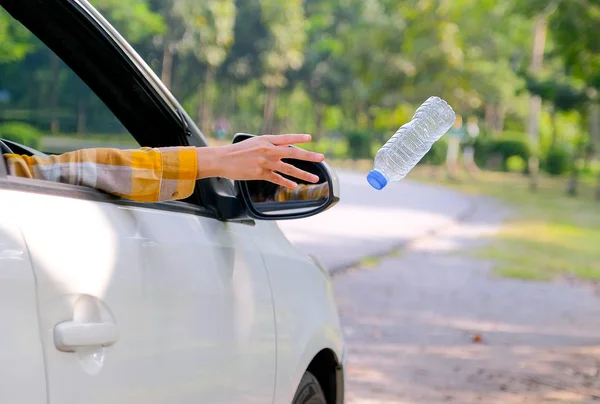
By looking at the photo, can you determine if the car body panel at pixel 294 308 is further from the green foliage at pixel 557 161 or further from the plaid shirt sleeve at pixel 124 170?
the green foliage at pixel 557 161

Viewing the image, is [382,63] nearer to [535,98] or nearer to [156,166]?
[535,98]

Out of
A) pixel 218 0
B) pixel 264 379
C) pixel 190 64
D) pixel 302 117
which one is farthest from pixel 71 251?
pixel 302 117

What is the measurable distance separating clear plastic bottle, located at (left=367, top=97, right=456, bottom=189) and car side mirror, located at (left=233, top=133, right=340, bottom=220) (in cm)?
14

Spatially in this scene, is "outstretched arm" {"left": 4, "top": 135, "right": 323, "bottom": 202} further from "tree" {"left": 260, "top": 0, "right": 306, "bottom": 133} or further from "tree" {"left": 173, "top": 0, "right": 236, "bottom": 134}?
"tree" {"left": 260, "top": 0, "right": 306, "bottom": 133}

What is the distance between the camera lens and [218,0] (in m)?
49.2

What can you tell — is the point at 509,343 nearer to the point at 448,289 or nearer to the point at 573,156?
the point at 448,289

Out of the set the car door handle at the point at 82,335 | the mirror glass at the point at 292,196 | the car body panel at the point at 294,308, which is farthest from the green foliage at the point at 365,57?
the car door handle at the point at 82,335

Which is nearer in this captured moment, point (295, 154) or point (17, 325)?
point (17, 325)

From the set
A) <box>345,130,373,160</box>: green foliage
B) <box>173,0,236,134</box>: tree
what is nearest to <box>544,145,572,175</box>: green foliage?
<box>345,130,373,160</box>: green foliage

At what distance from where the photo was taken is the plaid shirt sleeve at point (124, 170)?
2148mm

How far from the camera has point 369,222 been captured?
1917 centimetres

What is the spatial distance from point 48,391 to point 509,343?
695 centimetres

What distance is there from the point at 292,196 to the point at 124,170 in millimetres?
810

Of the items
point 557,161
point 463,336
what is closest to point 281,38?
point 557,161
